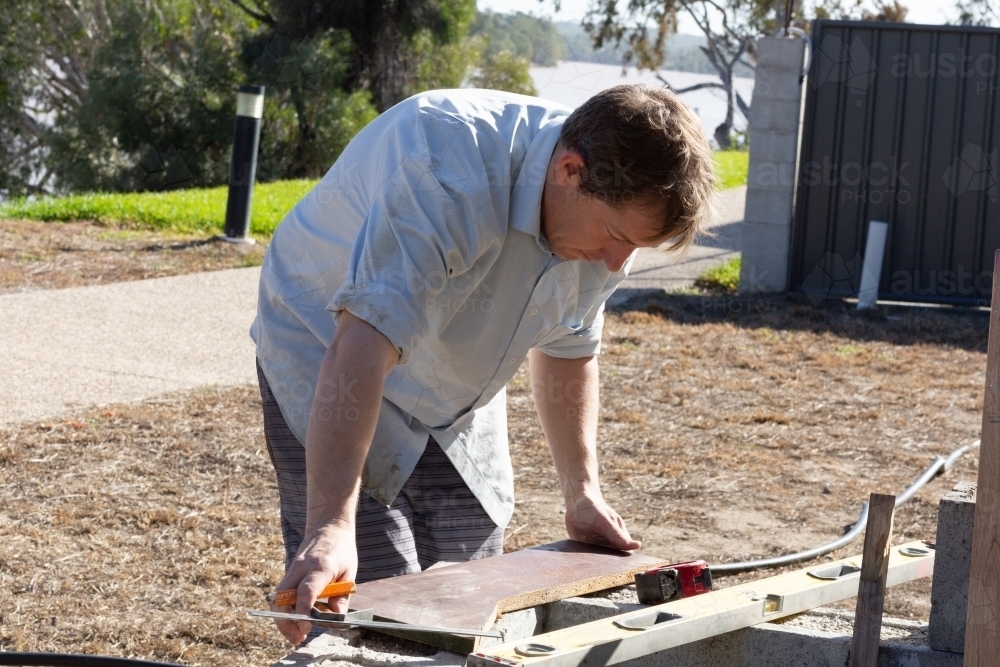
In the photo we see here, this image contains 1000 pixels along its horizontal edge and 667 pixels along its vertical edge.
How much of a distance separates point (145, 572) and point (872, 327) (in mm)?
5735

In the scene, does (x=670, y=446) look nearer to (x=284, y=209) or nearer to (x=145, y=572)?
(x=145, y=572)

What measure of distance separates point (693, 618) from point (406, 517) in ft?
2.21

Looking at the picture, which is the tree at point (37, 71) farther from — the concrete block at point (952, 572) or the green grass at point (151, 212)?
the concrete block at point (952, 572)

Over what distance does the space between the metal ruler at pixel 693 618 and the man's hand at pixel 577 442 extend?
0.39 metres

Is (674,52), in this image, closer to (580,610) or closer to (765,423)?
(765,423)

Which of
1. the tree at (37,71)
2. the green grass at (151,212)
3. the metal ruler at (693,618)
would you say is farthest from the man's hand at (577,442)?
the tree at (37,71)

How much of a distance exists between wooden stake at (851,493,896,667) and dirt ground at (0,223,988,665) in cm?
147

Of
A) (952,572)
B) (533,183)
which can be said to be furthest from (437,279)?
(952,572)

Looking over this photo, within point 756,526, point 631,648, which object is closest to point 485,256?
point 631,648

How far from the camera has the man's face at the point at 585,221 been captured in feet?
6.62

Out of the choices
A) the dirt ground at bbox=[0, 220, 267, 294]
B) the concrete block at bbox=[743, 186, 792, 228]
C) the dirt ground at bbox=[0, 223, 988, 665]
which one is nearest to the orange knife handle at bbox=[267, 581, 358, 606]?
the dirt ground at bbox=[0, 223, 988, 665]

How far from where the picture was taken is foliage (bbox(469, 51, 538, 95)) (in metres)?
27.7

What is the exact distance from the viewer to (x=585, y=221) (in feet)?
6.91

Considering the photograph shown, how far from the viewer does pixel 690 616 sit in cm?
212
